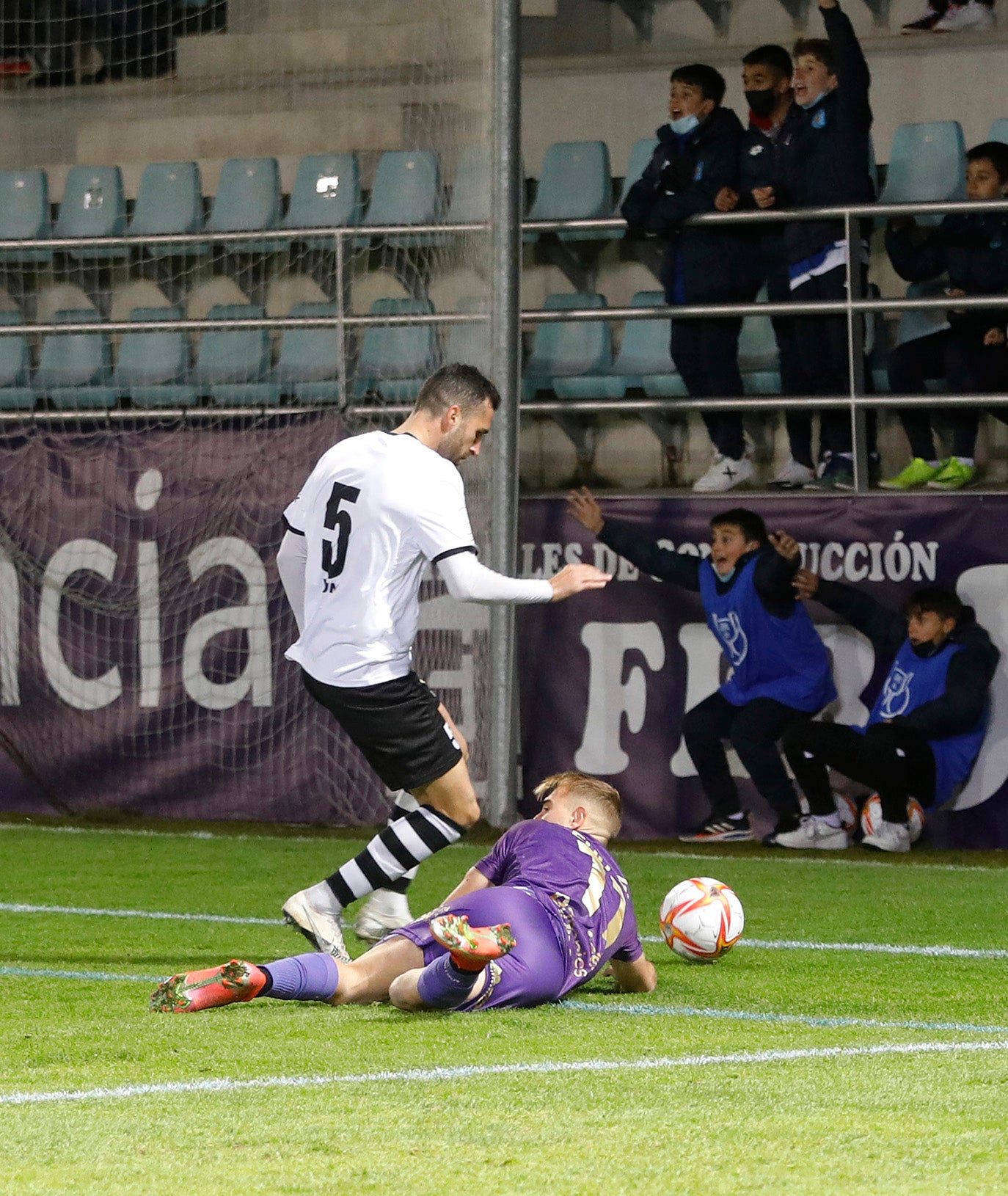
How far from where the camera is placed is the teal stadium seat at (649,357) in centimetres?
1162

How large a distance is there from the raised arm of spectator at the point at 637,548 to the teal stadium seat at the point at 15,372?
343cm

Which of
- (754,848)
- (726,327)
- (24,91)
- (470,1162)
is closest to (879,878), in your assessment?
(754,848)

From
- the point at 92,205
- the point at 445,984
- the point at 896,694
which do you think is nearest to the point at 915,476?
the point at 896,694

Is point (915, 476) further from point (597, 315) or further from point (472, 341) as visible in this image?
point (472, 341)

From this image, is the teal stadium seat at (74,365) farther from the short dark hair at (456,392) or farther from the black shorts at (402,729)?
the black shorts at (402,729)

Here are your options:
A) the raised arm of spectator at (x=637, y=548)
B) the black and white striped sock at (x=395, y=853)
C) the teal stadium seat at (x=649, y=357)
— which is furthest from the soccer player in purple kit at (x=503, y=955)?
the teal stadium seat at (x=649, y=357)

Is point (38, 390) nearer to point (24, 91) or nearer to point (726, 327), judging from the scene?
point (24, 91)

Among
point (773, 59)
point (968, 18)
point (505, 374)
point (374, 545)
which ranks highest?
point (968, 18)

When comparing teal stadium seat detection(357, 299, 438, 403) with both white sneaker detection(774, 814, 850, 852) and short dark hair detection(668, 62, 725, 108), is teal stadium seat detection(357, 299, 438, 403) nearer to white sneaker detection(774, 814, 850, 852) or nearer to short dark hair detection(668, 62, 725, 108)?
short dark hair detection(668, 62, 725, 108)

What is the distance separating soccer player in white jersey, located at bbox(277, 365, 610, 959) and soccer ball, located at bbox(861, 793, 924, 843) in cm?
422

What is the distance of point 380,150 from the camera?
11.2 meters

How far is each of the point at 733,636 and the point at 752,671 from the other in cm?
21

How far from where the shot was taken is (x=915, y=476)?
10.5m

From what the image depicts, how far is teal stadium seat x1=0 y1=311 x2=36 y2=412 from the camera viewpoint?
39.3ft
